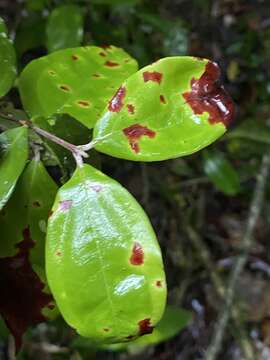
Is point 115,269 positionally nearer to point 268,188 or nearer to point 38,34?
point 38,34

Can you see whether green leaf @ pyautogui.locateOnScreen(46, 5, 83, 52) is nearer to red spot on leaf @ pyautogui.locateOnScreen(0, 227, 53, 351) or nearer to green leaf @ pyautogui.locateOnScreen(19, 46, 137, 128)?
green leaf @ pyautogui.locateOnScreen(19, 46, 137, 128)

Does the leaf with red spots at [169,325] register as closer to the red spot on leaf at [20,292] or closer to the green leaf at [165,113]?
the red spot on leaf at [20,292]

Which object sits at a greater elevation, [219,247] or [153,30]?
[153,30]

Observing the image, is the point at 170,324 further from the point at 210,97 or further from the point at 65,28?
the point at 210,97

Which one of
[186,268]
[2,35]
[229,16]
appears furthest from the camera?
[229,16]

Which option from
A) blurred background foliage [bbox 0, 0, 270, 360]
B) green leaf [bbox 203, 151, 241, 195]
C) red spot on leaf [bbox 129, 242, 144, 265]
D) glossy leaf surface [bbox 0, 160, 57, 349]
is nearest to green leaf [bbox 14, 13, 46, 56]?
blurred background foliage [bbox 0, 0, 270, 360]

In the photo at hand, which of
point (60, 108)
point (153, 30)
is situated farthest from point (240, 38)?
point (60, 108)

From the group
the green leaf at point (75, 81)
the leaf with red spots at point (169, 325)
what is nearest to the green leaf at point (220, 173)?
the leaf with red spots at point (169, 325)
